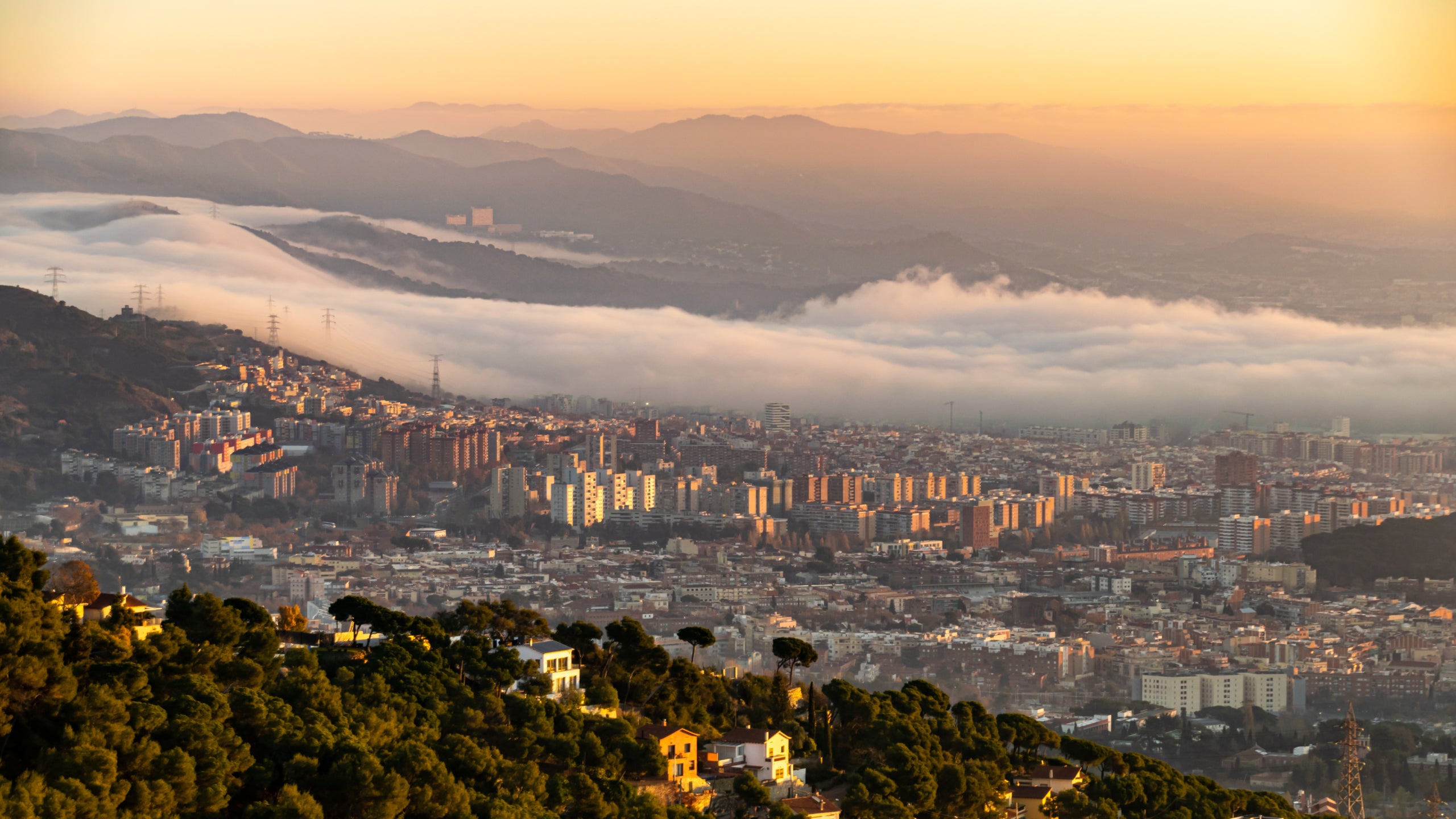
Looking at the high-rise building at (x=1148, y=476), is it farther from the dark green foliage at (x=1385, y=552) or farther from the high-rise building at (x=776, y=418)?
the high-rise building at (x=776, y=418)

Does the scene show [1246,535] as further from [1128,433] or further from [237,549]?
[237,549]

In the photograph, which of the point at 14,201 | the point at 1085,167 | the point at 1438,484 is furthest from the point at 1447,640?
the point at 1085,167

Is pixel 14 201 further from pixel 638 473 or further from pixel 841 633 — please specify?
pixel 841 633

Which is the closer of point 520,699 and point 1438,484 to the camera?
point 520,699

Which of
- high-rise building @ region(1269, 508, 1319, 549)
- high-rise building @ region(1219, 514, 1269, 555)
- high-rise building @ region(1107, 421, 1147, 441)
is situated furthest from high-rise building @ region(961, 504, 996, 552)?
high-rise building @ region(1107, 421, 1147, 441)

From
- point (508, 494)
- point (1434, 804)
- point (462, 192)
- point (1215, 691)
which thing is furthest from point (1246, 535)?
point (462, 192)

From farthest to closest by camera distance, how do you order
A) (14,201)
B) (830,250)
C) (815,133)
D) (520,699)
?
(815,133) → (830,250) → (14,201) → (520,699)
